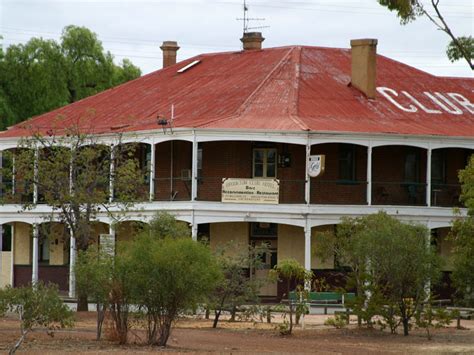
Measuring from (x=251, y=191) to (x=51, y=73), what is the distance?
3051cm

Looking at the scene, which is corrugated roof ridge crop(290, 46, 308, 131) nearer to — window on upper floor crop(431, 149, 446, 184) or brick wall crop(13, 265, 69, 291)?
window on upper floor crop(431, 149, 446, 184)

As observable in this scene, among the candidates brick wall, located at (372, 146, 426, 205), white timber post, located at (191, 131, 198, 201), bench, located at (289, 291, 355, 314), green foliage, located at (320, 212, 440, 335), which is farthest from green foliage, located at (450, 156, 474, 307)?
white timber post, located at (191, 131, 198, 201)

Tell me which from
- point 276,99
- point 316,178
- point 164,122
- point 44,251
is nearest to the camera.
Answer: point 164,122

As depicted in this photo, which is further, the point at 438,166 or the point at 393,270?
the point at 438,166

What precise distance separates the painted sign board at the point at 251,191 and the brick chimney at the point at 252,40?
477 inches

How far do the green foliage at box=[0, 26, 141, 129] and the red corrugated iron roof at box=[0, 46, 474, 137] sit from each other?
1735 centimetres

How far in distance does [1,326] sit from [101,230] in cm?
1843

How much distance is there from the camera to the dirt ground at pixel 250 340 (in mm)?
30141

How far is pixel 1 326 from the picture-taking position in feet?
117

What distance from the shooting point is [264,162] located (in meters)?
49.2

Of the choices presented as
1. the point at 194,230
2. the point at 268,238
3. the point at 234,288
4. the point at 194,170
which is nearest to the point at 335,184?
the point at 268,238

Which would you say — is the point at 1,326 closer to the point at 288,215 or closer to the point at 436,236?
the point at 288,215

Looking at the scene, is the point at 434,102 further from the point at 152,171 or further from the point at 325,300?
the point at 152,171

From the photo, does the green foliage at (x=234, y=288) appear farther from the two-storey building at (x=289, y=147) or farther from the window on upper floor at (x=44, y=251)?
the window on upper floor at (x=44, y=251)
